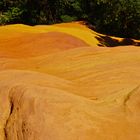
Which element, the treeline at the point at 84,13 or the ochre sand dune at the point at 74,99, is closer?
the ochre sand dune at the point at 74,99

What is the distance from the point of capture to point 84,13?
37.0 metres

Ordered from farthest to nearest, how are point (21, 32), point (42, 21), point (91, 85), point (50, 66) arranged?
point (42, 21) → point (21, 32) → point (50, 66) → point (91, 85)

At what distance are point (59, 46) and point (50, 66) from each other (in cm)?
449

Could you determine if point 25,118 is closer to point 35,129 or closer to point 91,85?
point 35,129

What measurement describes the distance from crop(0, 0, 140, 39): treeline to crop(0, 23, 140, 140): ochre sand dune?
1767 cm

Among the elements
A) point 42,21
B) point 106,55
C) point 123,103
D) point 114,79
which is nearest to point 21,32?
point 106,55

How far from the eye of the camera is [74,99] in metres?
7.04

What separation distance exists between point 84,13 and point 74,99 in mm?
30499

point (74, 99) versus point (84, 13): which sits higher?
point (74, 99)

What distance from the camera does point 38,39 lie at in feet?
52.5

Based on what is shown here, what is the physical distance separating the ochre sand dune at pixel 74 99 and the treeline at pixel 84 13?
17671mm

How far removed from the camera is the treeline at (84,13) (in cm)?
2948

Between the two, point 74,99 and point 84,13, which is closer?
point 74,99

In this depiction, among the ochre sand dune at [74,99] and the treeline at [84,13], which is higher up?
the ochre sand dune at [74,99]
